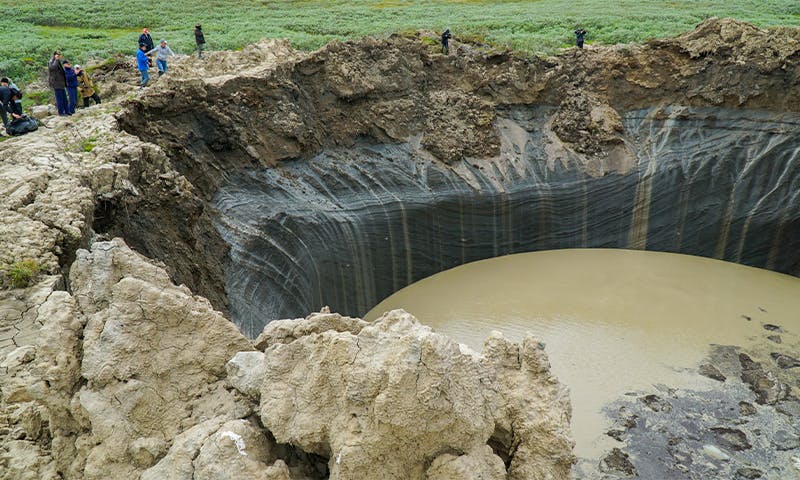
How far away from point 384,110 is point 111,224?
10.2 meters

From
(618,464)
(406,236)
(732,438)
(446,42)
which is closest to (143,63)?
(406,236)

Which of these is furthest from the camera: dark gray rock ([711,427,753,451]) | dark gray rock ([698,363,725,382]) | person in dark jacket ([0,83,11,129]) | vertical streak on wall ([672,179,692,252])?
vertical streak on wall ([672,179,692,252])

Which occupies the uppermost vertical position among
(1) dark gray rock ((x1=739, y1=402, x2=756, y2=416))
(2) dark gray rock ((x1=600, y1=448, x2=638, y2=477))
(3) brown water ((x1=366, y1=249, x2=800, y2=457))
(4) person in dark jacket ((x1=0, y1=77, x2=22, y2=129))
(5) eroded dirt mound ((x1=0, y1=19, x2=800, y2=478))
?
(4) person in dark jacket ((x1=0, y1=77, x2=22, y2=129))

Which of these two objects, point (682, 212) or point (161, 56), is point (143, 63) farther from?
point (682, 212)

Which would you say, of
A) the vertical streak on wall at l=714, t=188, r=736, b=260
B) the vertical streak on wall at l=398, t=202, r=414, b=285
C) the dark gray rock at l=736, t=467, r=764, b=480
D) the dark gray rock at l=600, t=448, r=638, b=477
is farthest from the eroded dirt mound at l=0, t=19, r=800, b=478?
the dark gray rock at l=736, t=467, r=764, b=480

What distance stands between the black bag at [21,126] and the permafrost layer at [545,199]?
5.14 metres

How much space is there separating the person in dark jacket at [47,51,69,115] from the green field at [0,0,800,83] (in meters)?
6.85

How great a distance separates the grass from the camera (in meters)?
7.39

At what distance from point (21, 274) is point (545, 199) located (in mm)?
14453

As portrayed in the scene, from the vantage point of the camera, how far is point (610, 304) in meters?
16.2

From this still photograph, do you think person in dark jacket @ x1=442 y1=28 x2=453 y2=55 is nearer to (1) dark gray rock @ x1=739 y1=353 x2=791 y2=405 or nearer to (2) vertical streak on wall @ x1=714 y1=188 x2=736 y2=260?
(2) vertical streak on wall @ x1=714 y1=188 x2=736 y2=260

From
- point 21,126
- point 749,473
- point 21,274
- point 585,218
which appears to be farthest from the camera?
point 585,218

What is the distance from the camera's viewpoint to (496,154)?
763 inches

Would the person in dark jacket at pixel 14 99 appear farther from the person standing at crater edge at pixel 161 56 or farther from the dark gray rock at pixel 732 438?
the dark gray rock at pixel 732 438
